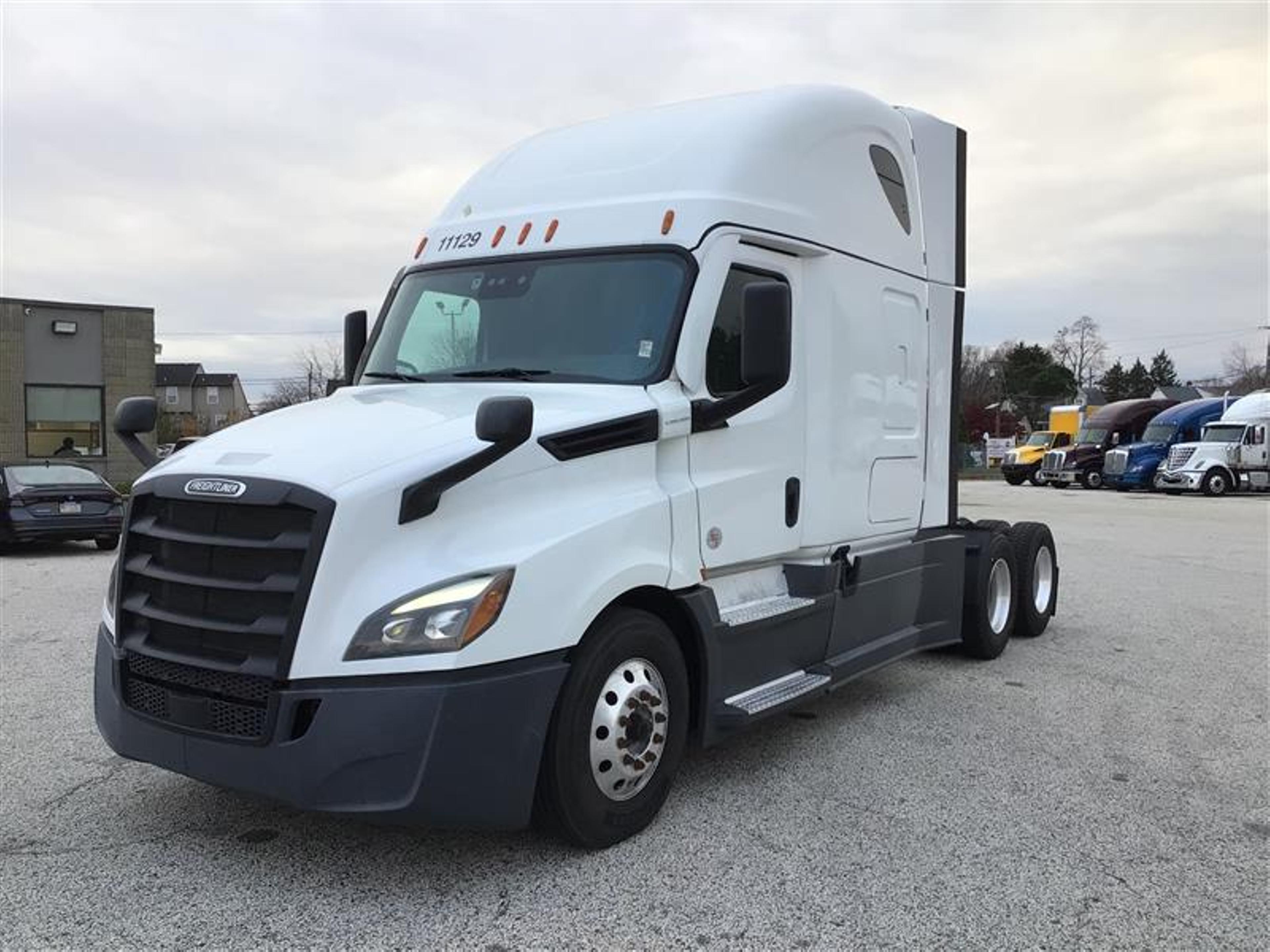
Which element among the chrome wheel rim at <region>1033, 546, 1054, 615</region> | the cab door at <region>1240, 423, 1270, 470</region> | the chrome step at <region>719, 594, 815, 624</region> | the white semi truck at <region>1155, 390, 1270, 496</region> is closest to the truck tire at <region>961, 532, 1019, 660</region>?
the chrome wheel rim at <region>1033, 546, 1054, 615</region>

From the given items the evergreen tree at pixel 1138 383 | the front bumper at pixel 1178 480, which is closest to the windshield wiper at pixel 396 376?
the front bumper at pixel 1178 480

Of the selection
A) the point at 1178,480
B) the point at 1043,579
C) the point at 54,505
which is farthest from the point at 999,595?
the point at 1178,480

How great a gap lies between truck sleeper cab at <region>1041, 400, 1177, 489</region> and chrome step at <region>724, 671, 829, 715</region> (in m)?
36.5

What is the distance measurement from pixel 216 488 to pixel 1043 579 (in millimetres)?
7064

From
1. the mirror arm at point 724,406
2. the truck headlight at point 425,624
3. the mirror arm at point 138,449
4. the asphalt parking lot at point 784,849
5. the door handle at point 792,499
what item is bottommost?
the asphalt parking lot at point 784,849

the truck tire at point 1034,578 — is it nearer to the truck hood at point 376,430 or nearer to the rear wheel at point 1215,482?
the truck hood at point 376,430

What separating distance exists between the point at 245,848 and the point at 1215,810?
4.22m

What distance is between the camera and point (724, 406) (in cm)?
450

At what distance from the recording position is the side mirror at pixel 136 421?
455 cm

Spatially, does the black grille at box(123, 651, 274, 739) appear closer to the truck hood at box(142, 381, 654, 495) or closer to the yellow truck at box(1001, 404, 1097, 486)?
the truck hood at box(142, 381, 654, 495)

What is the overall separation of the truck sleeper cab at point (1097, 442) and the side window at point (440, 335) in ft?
123

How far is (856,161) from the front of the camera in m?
5.82

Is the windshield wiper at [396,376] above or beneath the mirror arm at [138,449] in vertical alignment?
above

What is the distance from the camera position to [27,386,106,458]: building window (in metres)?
28.0
